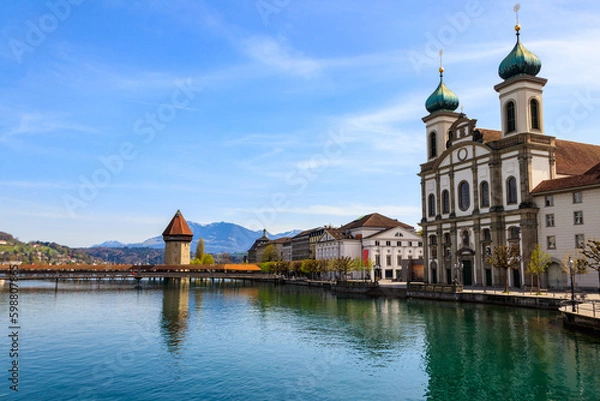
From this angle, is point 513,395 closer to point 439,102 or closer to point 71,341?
point 71,341

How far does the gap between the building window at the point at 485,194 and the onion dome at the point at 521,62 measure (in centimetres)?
1319

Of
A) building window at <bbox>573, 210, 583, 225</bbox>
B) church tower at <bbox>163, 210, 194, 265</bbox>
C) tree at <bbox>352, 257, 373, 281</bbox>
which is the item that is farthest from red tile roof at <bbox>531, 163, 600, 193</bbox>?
church tower at <bbox>163, 210, 194, 265</bbox>

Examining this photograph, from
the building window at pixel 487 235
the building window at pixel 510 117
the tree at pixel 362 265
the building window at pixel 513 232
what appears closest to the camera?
the building window at pixel 513 232

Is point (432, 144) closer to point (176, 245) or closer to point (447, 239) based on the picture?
point (447, 239)

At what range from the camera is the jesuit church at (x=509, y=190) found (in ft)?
165

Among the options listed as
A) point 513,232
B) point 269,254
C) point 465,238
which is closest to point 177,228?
point 269,254

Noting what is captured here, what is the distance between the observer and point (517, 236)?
55.2 meters

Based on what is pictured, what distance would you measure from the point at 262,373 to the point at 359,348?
729 centimetres

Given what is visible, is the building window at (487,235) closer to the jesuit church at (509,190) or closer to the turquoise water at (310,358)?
the jesuit church at (509,190)

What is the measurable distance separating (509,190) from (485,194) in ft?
11.8

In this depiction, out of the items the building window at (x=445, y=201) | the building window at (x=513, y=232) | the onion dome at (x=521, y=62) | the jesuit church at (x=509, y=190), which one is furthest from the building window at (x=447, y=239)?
the onion dome at (x=521, y=62)

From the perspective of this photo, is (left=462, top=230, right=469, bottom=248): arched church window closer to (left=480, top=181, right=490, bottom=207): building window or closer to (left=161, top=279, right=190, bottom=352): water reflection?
(left=480, top=181, right=490, bottom=207): building window

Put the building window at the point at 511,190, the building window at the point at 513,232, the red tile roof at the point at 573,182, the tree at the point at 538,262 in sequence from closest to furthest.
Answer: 1. the red tile roof at the point at 573,182
2. the tree at the point at 538,262
3. the building window at the point at 513,232
4. the building window at the point at 511,190

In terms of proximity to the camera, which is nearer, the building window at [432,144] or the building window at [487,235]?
the building window at [487,235]
